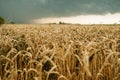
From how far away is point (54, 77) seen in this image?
4680 mm

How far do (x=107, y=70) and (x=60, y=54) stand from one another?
717 millimetres

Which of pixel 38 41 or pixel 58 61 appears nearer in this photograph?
pixel 58 61

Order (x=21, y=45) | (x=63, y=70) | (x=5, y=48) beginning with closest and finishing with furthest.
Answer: (x=63, y=70)
(x=5, y=48)
(x=21, y=45)

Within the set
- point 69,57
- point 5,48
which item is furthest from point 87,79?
point 5,48

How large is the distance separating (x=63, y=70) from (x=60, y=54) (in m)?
0.26

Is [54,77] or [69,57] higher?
[69,57]

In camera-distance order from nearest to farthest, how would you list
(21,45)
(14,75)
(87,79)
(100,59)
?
(87,79)
(14,75)
(100,59)
(21,45)

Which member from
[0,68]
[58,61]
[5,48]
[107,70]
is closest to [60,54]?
[58,61]

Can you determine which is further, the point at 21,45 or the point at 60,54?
the point at 21,45

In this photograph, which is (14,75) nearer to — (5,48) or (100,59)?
(100,59)

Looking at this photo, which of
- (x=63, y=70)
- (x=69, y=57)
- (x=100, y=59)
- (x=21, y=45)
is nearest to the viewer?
(x=63, y=70)

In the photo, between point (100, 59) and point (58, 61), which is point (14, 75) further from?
point (100, 59)

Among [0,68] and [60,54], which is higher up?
[60,54]

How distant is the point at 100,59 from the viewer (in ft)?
16.5
